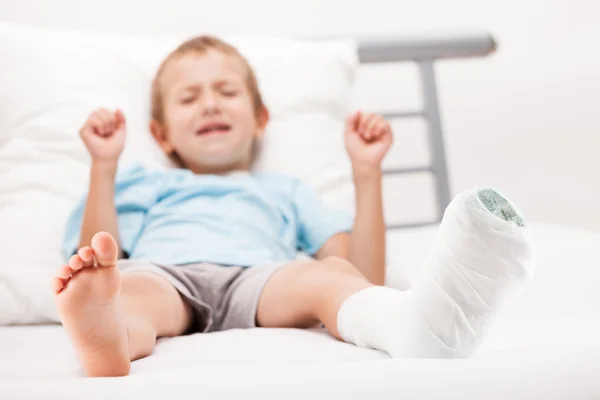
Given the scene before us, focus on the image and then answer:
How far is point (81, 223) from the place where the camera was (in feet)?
3.67

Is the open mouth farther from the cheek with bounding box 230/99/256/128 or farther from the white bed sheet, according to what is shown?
the white bed sheet

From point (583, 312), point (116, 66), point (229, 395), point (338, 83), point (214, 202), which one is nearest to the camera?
point (229, 395)

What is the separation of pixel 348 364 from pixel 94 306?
0.24 metres

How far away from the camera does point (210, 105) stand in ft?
4.18

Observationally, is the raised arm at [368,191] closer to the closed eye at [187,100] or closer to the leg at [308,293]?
the leg at [308,293]

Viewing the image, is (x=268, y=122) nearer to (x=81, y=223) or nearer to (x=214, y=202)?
(x=214, y=202)

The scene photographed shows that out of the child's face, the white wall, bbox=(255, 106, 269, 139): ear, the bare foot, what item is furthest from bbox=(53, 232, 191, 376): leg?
the white wall

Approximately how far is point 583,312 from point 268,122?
0.75 meters

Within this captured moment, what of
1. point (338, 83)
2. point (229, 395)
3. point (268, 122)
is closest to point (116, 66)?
point (268, 122)

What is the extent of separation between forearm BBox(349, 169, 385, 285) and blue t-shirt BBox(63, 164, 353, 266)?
0.25ft

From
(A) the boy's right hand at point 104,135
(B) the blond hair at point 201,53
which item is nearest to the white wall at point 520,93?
(B) the blond hair at point 201,53

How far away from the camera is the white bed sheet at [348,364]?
19.6 inches

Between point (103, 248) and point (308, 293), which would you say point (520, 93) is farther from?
point (103, 248)

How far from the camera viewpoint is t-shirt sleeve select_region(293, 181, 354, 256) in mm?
1207
